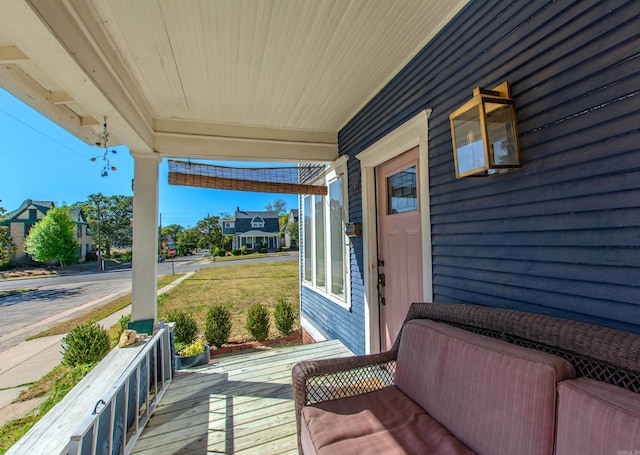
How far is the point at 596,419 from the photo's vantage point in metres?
0.71

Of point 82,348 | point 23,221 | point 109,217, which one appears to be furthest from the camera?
point 109,217

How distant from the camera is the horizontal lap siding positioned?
35.7 inches

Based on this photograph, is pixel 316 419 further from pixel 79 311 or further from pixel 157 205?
pixel 79 311

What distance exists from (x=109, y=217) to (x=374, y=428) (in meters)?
32.8

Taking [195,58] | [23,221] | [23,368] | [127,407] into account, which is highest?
[195,58]

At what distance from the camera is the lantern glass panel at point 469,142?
4.23ft

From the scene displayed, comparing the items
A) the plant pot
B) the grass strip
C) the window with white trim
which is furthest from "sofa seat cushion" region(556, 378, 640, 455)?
the grass strip

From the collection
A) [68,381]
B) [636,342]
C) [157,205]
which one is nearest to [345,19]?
[636,342]

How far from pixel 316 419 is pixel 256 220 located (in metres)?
31.7

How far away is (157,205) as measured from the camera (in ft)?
9.09

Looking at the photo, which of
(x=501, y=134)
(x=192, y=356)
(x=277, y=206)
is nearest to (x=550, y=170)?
(x=501, y=134)

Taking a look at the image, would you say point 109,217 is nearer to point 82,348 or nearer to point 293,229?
point 293,229

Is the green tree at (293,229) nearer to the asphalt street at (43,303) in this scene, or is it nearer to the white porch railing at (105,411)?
the asphalt street at (43,303)

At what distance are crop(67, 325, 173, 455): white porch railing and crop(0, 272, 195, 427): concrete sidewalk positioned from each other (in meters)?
1.89
